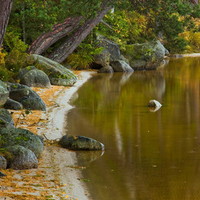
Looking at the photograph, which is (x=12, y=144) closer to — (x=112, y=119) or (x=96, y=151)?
(x=96, y=151)

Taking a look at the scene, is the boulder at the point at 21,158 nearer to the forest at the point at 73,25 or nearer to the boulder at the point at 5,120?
the boulder at the point at 5,120

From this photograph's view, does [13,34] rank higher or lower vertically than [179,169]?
higher

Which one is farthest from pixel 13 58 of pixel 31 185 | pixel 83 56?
pixel 31 185

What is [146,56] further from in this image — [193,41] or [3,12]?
[193,41]

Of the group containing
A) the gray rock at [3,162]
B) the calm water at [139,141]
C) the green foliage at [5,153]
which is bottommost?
the calm water at [139,141]

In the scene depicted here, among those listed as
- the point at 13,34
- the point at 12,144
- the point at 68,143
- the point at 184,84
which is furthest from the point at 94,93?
the point at 12,144

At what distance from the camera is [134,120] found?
1159 cm

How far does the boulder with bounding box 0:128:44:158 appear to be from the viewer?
7.72 meters

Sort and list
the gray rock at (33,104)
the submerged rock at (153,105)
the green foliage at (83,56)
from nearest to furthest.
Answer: the gray rock at (33,104) → the submerged rock at (153,105) → the green foliage at (83,56)

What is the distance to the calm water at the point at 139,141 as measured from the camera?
21.5 feet

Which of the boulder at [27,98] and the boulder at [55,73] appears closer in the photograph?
the boulder at [27,98]

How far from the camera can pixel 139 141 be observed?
30.8 ft

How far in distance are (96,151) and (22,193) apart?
283 cm

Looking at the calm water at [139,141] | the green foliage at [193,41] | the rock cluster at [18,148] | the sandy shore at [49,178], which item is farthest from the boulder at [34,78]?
the green foliage at [193,41]
